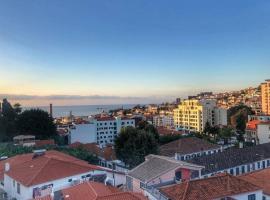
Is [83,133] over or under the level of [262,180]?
under

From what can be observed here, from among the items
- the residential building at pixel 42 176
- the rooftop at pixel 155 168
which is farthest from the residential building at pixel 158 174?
the residential building at pixel 42 176

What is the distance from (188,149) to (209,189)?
2393 cm

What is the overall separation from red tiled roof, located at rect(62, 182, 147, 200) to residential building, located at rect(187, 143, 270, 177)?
461 inches

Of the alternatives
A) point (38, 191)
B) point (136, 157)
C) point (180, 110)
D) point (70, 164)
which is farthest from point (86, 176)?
→ point (180, 110)

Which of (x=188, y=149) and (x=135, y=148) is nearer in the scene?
(x=135, y=148)

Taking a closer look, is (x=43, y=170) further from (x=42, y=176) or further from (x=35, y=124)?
(x=35, y=124)

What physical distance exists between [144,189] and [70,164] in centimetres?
567

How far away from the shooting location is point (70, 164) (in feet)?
76.7

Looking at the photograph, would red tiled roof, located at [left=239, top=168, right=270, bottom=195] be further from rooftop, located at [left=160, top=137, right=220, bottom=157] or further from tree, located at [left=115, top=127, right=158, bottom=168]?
rooftop, located at [left=160, top=137, right=220, bottom=157]

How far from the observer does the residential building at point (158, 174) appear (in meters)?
21.9

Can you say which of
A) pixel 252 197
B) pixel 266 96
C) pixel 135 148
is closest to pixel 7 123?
pixel 135 148

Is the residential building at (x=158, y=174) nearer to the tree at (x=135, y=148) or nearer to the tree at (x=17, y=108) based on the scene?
the tree at (x=135, y=148)

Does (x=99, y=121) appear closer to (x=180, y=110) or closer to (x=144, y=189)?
(x=180, y=110)

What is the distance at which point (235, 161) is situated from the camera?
31.7 meters
